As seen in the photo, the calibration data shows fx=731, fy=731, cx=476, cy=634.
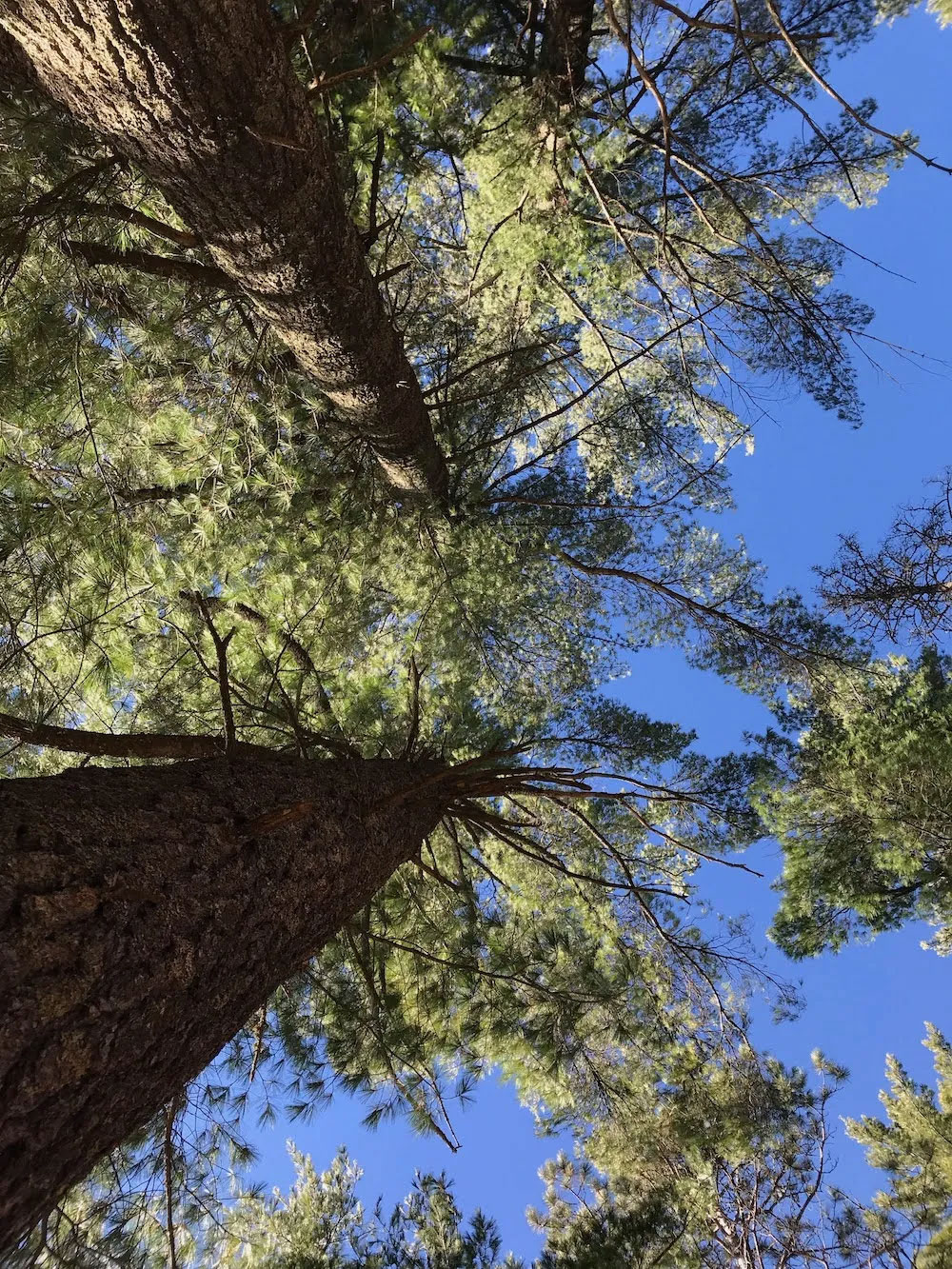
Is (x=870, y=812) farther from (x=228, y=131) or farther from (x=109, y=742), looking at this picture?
(x=228, y=131)

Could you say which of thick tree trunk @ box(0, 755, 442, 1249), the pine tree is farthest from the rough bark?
thick tree trunk @ box(0, 755, 442, 1249)

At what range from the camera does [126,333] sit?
3.17m

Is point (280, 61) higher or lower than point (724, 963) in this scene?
lower

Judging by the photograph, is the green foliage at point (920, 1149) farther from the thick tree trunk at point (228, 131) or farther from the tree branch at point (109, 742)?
the thick tree trunk at point (228, 131)

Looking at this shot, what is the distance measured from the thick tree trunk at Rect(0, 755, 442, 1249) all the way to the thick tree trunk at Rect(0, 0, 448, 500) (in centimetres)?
151

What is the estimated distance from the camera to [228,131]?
1.86 metres

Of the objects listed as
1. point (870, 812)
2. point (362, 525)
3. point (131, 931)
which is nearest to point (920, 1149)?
point (870, 812)

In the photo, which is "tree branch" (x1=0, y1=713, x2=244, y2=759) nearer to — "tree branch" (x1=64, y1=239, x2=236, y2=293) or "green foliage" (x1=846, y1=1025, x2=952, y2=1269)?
"tree branch" (x1=64, y1=239, x2=236, y2=293)

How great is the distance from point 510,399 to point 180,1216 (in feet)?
14.5

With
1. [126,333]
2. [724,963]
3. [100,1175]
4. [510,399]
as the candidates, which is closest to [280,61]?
[126,333]

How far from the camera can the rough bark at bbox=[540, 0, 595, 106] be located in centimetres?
390

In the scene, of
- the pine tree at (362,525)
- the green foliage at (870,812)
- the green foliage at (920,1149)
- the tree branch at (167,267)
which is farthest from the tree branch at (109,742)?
the green foliage at (920,1149)

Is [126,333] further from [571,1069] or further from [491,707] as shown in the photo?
[571,1069]

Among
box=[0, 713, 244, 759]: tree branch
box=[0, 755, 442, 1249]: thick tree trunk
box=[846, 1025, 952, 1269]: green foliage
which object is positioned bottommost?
box=[0, 755, 442, 1249]: thick tree trunk
